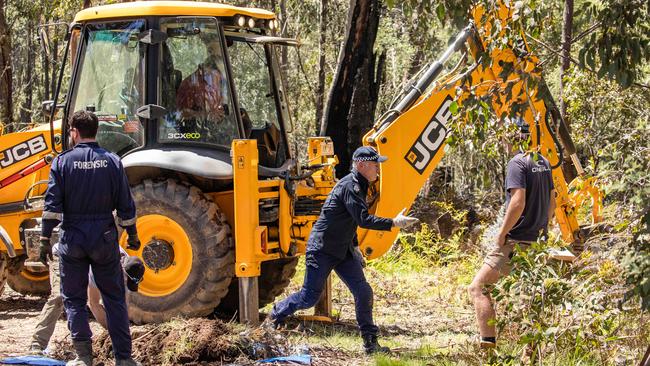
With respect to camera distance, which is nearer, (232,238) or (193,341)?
(193,341)

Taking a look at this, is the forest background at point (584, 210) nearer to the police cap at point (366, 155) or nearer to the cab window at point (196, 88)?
the police cap at point (366, 155)

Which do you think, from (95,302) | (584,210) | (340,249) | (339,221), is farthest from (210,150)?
(584,210)

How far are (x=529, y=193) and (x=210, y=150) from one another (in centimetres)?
328

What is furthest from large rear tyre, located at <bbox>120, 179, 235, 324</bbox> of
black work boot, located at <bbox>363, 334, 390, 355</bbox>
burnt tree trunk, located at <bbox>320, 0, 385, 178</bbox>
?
burnt tree trunk, located at <bbox>320, 0, 385, 178</bbox>

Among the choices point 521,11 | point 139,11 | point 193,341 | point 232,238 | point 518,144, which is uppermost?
point 139,11

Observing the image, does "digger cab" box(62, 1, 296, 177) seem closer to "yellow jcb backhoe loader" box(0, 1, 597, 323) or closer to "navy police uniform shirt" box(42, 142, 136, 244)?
"yellow jcb backhoe loader" box(0, 1, 597, 323)

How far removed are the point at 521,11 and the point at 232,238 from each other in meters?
4.50

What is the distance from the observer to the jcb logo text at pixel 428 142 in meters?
Answer: 9.70

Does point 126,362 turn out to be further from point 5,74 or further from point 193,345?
point 5,74

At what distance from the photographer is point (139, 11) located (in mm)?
9812

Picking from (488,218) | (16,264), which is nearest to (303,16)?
(488,218)

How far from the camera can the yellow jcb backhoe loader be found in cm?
945

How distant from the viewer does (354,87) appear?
615 inches

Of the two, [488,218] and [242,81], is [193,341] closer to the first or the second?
[242,81]
